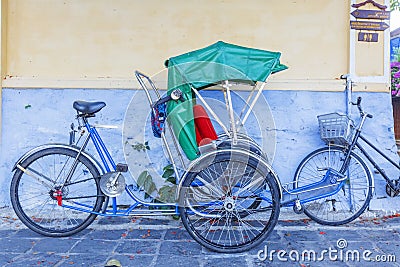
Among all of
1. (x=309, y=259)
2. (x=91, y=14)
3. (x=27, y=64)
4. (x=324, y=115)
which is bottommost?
(x=309, y=259)

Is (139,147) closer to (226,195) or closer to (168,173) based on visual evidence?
(168,173)

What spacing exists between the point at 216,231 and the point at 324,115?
1.64m

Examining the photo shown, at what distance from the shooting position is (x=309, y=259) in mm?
3414

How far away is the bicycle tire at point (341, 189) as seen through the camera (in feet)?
14.7

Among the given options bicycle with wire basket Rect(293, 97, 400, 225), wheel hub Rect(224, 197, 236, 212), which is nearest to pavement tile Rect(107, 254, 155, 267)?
wheel hub Rect(224, 197, 236, 212)

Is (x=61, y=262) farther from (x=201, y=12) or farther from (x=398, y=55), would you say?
(x=398, y=55)

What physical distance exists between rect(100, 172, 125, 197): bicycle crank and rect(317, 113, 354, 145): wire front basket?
2051 mm

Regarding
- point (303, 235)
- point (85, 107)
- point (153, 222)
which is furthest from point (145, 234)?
point (303, 235)

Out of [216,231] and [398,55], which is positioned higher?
[398,55]

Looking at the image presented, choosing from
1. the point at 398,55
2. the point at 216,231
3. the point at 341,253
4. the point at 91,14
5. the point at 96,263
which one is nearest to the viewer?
the point at 96,263

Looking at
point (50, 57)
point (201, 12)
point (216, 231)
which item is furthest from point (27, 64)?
point (216, 231)

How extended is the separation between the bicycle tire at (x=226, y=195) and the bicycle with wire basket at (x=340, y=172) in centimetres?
57

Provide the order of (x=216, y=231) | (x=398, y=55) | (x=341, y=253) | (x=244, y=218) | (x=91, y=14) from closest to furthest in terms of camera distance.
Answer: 1. (x=341, y=253)
2. (x=216, y=231)
3. (x=244, y=218)
4. (x=91, y=14)
5. (x=398, y=55)

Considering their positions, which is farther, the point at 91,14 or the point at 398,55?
the point at 398,55
